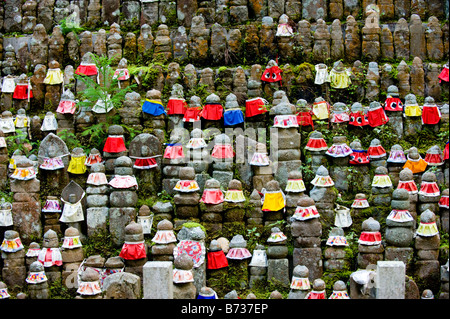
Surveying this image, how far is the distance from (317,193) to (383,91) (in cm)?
274

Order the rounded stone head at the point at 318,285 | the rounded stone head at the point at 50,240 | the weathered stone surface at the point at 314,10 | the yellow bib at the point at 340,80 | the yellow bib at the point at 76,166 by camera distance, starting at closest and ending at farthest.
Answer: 1. the rounded stone head at the point at 318,285
2. the rounded stone head at the point at 50,240
3. the yellow bib at the point at 76,166
4. the yellow bib at the point at 340,80
5. the weathered stone surface at the point at 314,10

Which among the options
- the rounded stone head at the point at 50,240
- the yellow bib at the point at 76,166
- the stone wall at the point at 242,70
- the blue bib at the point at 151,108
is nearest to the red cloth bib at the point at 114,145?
the stone wall at the point at 242,70

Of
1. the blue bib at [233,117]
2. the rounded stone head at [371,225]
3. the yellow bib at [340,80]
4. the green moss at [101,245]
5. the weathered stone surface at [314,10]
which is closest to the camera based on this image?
the rounded stone head at [371,225]

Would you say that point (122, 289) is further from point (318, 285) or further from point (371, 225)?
point (371, 225)

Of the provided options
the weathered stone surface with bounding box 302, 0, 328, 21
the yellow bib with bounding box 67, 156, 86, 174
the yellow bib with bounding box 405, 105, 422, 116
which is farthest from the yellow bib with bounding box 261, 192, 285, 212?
the weathered stone surface with bounding box 302, 0, 328, 21

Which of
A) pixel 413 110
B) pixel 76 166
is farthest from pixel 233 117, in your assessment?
pixel 413 110

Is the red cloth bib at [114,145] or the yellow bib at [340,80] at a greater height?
the yellow bib at [340,80]

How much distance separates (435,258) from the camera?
10.4 metres

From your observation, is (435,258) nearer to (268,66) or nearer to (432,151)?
(432,151)

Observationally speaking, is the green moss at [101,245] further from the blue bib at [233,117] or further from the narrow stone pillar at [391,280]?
the narrow stone pillar at [391,280]

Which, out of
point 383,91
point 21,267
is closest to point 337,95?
point 383,91

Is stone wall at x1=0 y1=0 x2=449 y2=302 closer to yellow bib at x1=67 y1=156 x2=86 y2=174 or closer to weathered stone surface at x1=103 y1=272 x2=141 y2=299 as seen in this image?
yellow bib at x1=67 y1=156 x2=86 y2=174

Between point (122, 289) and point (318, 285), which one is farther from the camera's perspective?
point (318, 285)

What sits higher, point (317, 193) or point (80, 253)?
point (317, 193)
